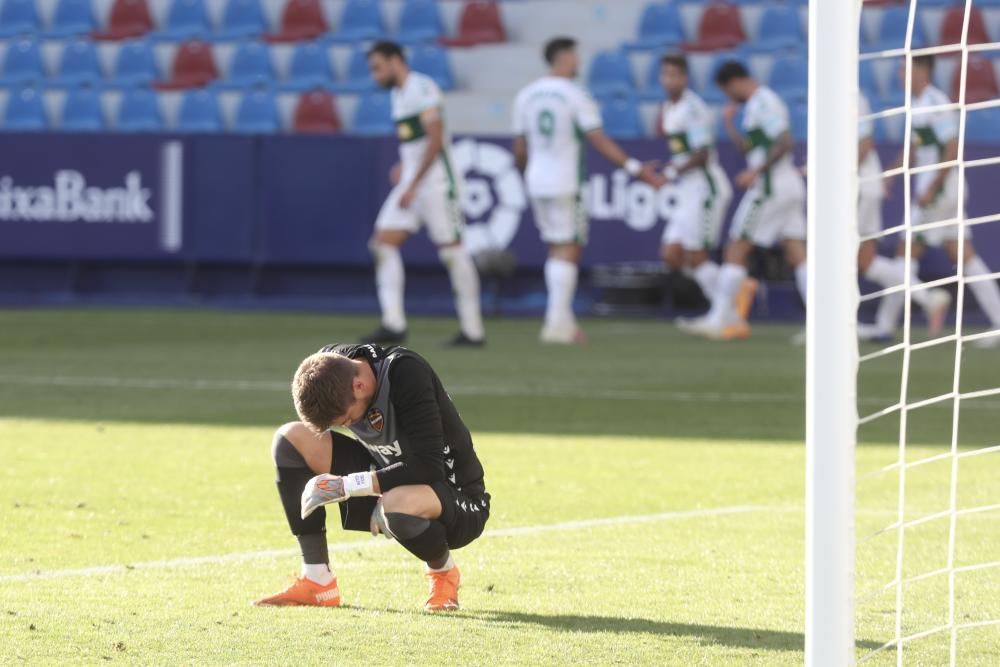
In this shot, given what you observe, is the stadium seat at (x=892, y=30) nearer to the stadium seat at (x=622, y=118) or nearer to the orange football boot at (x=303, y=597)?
the stadium seat at (x=622, y=118)

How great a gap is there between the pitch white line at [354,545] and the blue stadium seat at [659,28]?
1418cm

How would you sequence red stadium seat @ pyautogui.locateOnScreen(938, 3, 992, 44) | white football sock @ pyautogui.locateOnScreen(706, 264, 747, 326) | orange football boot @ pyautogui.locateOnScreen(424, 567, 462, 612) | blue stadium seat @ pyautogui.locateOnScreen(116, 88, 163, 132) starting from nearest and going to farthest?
1. orange football boot @ pyautogui.locateOnScreen(424, 567, 462, 612)
2. white football sock @ pyautogui.locateOnScreen(706, 264, 747, 326)
3. red stadium seat @ pyautogui.locateOnScreen(938, 3, 992, 44)
4. blue stadium seat @ pyautogui.locateOnScreen(116, 88, 163, 132)

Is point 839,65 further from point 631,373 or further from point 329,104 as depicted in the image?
point 329,104

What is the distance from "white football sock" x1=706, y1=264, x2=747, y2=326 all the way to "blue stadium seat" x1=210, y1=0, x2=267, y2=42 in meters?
8.62

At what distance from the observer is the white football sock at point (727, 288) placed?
1552 cm

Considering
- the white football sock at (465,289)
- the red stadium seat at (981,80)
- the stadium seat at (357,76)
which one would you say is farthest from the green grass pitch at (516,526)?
the stadium seat at (357,76)

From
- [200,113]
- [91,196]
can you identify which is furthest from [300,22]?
[91,196]

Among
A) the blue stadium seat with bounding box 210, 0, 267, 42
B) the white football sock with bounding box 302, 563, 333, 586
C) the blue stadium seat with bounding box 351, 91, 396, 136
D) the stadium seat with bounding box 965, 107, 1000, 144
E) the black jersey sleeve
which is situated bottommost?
the white football sock with bounding box 302, 563, 333, 586

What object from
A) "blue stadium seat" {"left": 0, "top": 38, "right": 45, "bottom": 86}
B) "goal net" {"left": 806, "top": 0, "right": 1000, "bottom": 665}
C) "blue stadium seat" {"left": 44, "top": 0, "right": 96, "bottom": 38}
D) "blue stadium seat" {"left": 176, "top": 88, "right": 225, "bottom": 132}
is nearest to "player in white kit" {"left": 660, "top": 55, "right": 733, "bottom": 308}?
"goal net" {"left": 806, "top": 0, "right": 1000, "bottom": 665}

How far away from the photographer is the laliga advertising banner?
18.4 metres

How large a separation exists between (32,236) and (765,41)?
7918 millimetres

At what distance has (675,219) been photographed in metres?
16.4

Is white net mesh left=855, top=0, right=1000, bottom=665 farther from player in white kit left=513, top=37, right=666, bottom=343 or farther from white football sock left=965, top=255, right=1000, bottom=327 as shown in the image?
player in white kit left=513, top=37, right=666, bottom=343

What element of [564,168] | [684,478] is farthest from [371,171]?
[684,478]
